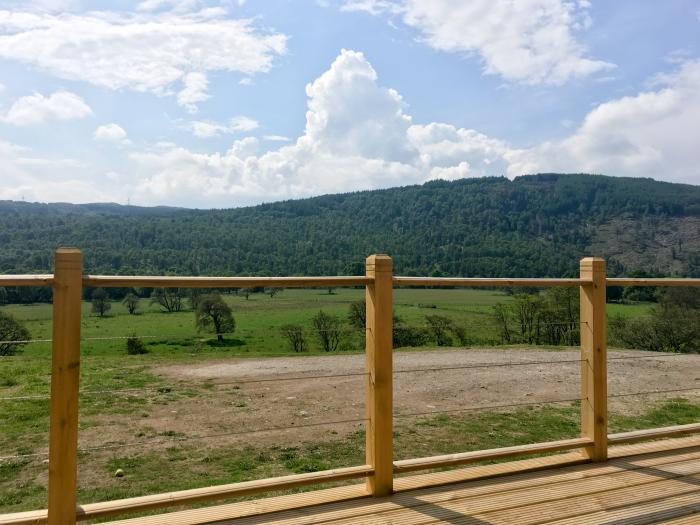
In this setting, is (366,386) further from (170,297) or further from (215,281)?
(170,297)

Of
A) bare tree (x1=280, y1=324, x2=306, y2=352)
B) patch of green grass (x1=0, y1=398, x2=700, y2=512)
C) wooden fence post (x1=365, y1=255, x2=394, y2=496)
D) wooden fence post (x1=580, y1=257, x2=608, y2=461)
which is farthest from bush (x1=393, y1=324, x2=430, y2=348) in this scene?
wooden fence post (x1=365, y1=255, x2=394, y2=496)

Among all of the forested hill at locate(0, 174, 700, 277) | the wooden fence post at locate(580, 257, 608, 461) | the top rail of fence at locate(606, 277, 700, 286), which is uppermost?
the forested hill at locate(0, 174, 700, 277)

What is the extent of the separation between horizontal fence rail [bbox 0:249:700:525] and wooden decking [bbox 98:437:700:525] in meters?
0.11

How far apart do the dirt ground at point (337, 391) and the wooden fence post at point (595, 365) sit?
0.81 meters

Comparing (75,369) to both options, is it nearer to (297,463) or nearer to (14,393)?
(297,463)

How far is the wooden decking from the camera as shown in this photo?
2.29m

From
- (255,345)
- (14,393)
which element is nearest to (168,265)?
(255,345)

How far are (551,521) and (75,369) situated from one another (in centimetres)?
211

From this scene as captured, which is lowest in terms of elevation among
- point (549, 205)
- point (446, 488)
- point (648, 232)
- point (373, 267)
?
point (446, 488)

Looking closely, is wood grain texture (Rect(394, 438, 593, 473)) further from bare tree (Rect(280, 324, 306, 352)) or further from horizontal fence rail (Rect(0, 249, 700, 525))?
bare tree (Rect(280, 324, 306, 352))

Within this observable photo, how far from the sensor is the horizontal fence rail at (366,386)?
207 cm

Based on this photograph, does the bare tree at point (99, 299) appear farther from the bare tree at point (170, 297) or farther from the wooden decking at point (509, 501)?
the bare tree at point (170, 297)

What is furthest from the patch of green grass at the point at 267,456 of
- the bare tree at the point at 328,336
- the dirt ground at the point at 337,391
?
the bare tree at the point at 328,336

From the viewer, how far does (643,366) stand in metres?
10.5
